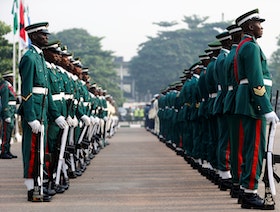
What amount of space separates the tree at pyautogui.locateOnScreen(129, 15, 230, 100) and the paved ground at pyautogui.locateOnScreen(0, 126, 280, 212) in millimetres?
90007

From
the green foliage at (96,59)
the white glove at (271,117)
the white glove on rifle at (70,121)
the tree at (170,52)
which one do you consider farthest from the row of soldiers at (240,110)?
the tree at (170,52)

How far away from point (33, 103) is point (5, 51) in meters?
32.9

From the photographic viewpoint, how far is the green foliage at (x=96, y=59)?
93.8 m

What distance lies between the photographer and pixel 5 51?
43.2 metres

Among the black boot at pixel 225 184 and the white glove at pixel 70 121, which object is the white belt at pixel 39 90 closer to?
the white glove at pixel 70 121

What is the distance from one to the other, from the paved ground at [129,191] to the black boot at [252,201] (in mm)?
111

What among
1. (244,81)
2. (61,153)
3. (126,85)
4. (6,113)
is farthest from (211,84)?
(126,85)

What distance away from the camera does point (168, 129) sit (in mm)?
26656

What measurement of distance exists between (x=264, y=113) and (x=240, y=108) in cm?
34

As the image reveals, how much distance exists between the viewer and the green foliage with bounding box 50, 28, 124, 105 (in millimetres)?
93812

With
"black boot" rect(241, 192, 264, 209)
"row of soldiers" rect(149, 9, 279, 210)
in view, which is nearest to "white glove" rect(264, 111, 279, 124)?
"row of soldiers" rect(149, 9, 279, 210)

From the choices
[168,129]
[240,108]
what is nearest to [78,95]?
[240,108]

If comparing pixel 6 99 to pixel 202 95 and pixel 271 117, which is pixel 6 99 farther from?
pixel 271 117

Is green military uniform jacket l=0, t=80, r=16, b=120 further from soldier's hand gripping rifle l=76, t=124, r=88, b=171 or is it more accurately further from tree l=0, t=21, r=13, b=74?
tree l=0, t=21, r=13, b=74
